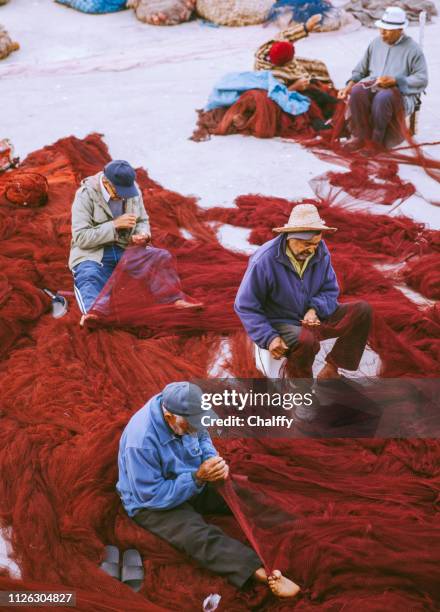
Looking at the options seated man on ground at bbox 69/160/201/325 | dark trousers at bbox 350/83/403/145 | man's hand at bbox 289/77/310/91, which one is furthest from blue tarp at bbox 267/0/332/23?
seated man on ground at bbox 69/160/201/325

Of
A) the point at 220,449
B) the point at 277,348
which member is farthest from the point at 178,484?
the point at 277,348

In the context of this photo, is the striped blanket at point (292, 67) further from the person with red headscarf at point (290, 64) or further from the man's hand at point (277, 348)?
the man's hand at point (277, 348)

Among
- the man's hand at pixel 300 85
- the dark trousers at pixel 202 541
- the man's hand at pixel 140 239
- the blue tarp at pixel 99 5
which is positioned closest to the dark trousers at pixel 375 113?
the man's hand at pixel 300 85

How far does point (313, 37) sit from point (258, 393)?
7130 mm

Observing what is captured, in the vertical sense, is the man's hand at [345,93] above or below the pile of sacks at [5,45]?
below

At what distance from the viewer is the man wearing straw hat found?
3547 millimetres

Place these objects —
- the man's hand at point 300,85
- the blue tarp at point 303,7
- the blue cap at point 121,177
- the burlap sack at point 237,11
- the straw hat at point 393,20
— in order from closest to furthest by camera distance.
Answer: the blue cap at point 121,177 < the straw hat at point 393,20 < the man's hand at point 300,85 < the blue tarp at point 303,7 < the burlap sack at point 237,11

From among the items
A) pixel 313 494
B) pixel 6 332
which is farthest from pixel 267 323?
Result: pixel 6 332

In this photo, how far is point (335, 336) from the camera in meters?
3.72

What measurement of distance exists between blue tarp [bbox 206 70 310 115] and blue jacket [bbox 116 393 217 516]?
4582 mm

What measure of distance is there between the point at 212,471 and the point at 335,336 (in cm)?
114

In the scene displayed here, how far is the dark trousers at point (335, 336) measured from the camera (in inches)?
143

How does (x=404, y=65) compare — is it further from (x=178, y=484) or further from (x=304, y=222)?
(x=178, y=484)

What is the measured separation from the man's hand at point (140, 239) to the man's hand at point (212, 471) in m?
1.82
